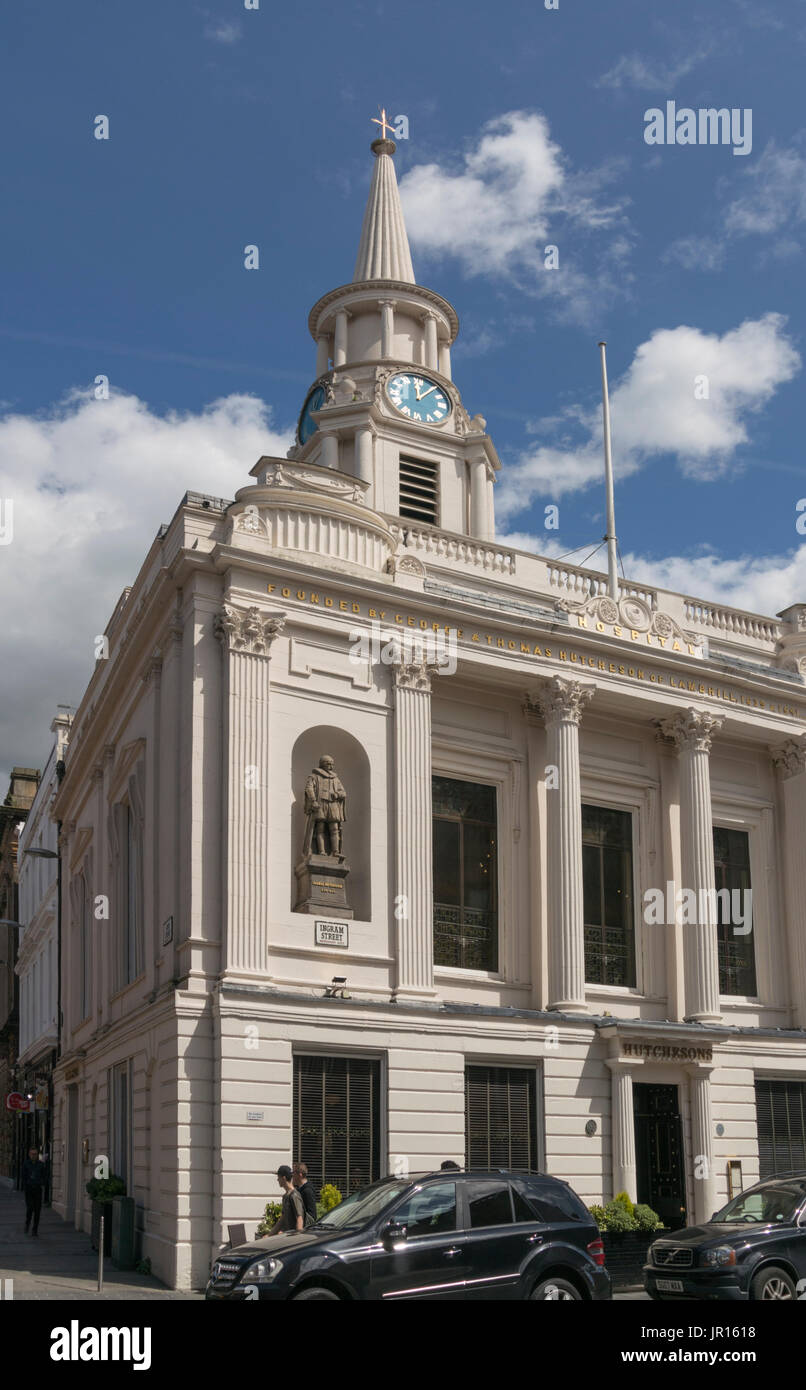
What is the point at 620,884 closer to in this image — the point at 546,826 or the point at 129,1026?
the point at 546,826

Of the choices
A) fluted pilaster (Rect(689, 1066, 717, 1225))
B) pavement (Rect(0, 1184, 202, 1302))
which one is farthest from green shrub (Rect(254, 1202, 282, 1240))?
fluted pilaster (Rect(689, 1066, 717, 1225))

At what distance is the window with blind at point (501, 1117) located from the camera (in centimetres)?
2756

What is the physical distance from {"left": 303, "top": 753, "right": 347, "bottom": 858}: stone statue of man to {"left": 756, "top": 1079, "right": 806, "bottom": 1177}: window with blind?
11.5m

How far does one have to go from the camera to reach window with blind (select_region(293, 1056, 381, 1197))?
25141 millimetres

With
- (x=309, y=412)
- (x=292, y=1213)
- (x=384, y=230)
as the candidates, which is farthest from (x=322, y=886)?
(x=384, y=230)

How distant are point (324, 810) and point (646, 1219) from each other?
9.46 metres

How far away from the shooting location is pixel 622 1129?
2831 cm

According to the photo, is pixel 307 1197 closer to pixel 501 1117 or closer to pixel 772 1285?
pixel 772 1285

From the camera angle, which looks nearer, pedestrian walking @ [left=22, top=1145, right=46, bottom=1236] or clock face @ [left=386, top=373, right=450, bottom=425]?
pedestrian walking @ [left=22, top=1145, right=46, bottom=1236]

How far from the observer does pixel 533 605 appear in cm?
3131

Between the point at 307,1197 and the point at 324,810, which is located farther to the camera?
the point at 324,810

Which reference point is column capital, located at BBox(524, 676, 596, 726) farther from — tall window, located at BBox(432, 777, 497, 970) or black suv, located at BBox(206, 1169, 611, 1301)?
black suv, located at BBox(206, 1169, 611, 1301)

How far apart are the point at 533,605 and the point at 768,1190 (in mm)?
14469
